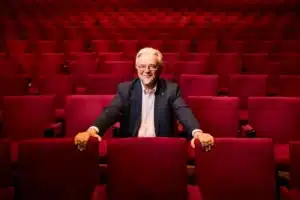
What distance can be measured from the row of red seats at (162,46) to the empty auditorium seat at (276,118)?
118 centimetres

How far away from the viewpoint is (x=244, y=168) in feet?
2.88

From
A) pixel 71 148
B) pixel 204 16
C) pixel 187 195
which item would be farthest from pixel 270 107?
pixel 204 16

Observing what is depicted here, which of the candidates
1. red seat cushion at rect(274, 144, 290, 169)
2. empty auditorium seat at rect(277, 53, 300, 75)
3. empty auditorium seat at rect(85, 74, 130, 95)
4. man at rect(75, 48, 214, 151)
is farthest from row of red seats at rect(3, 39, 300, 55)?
man at rect(75, 48, 214, 151)

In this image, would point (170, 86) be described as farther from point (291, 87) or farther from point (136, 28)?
point (136, 28)

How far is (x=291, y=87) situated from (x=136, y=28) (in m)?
1.71

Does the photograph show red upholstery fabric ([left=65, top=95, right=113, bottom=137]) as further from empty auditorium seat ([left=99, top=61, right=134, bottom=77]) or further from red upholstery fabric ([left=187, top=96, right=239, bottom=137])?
empty auditorium seat ([left=99, top=61, right=134, bottom=77])

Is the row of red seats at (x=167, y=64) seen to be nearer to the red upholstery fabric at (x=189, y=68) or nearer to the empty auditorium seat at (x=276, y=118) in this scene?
the red upholstery fabric at (x=189, y=68)

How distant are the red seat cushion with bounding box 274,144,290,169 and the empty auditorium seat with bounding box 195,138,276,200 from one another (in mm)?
239

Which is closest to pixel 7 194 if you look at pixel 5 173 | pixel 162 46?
pixel 5 173

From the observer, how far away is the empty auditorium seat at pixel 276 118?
1322 mm

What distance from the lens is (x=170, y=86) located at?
112cm

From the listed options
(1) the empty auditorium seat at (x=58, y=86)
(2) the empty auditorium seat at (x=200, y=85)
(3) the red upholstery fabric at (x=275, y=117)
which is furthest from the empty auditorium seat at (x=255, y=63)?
(1) the empty auditorium seat at (x=58, y=86)

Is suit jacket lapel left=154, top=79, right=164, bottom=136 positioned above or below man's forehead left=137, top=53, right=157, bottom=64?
below

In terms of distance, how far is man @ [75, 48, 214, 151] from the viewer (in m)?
1.08
